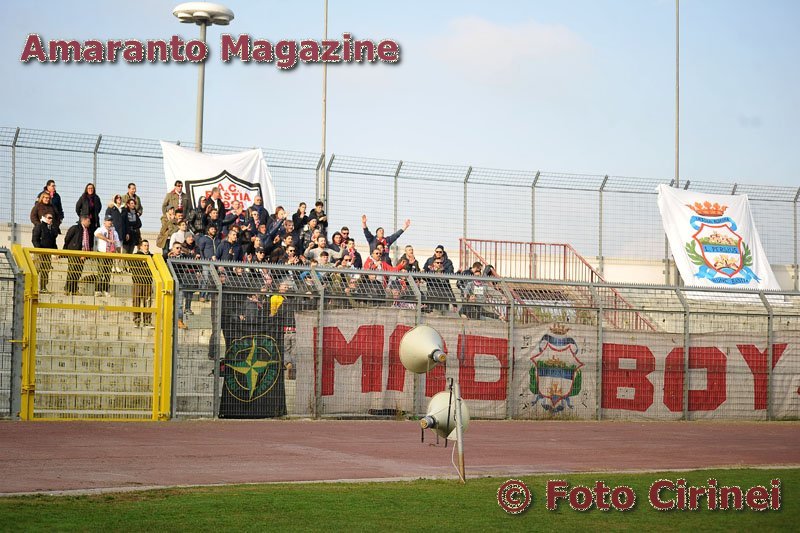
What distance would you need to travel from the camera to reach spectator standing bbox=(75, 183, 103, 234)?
21.4 metres

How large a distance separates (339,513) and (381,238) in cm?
1545

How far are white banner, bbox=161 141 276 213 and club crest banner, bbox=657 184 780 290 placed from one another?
1060 cm

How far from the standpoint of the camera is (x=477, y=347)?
1973cm

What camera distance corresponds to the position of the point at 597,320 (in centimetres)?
2058

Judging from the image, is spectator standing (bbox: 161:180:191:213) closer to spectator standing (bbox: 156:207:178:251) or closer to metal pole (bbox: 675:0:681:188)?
spectator standing (bbox: 156:207:178:251)

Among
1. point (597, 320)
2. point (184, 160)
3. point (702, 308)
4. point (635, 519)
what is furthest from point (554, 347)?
point (635, 519)

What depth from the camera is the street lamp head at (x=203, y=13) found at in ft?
99.0

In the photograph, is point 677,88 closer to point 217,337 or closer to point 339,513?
point 217,337

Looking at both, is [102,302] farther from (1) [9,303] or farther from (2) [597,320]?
(2) [597,320]

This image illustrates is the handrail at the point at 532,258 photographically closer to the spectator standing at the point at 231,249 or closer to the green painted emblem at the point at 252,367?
the spectator standing at the point at 231,249


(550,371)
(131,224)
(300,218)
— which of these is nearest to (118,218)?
(131,224)

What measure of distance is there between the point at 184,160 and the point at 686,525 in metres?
17.4

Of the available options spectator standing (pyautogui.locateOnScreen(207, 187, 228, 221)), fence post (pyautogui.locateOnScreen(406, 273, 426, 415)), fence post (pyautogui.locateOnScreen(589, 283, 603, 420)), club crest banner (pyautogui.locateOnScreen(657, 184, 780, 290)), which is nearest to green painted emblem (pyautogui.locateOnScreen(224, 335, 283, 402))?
fence post (pyautogui.locateOnScreen(406, 273, 426, 415))

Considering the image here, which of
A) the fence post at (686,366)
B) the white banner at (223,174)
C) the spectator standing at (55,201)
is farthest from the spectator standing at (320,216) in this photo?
the fence post at (686,366)
